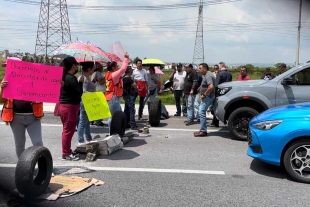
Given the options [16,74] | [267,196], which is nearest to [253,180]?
[267,196]

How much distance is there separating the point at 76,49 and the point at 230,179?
4068 millimetres

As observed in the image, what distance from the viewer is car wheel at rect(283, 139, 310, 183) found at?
471 cm

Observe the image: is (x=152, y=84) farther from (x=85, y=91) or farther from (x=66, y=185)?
(x=66, y=185)

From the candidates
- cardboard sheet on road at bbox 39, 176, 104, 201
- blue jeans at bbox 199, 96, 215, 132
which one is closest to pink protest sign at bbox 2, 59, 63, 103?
cardboard sheet on road at bbox 39, 176, 104, 201

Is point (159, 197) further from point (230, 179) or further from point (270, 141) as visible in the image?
point (270, 141)

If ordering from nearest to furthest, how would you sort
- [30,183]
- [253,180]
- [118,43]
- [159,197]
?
[30,183] < [159,197] < [253,180] < [118,43]

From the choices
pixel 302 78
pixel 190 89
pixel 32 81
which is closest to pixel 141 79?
pixel 190 89

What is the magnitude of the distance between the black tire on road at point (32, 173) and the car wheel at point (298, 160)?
129 inches

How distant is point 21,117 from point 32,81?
510 millimetres

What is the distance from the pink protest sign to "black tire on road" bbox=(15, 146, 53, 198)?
28.6 inches

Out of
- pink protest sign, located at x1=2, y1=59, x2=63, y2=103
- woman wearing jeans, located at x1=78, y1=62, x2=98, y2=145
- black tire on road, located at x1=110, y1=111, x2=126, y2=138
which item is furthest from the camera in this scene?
black tire on road, located at x1=110, y1=111, x2=126, y2=138

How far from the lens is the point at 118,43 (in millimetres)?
6965

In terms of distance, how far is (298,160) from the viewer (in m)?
4.77

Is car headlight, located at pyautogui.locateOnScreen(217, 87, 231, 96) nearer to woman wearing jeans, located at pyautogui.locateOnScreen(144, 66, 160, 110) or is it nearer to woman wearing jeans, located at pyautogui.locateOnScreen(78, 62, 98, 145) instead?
woman wearing jeans, located at pyautogui.locateOnScreen(144, 66, 160, 110)
